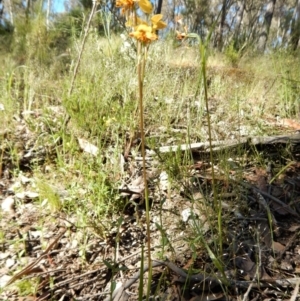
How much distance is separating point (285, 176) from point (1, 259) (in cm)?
125

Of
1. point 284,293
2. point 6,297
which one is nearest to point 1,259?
point 6,297

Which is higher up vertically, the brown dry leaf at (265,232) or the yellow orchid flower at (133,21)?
the yellow orchid flower at (133,21)

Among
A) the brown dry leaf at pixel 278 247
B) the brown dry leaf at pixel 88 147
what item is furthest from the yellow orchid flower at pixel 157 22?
the brown dry leaf at pixel 88 147

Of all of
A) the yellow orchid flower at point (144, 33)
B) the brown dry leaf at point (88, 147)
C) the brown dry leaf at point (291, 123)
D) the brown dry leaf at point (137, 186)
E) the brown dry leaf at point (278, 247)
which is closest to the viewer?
the yellow orchid flower at point (144, 33)

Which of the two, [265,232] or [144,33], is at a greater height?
[144,33]

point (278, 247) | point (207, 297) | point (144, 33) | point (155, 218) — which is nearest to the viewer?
point (144, 33)

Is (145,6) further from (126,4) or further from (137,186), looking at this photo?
(137,186)

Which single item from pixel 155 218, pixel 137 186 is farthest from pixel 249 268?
pixel 137 186

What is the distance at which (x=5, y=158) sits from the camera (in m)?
1.49

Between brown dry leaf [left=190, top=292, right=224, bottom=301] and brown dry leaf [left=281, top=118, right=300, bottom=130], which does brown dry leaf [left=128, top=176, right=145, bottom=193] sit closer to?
brown dry leaf [left=190, top=292, right=224, bottom=301]

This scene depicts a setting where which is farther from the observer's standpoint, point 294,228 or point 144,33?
point 294,228

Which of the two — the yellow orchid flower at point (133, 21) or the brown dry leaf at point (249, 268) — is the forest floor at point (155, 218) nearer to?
the brown dry leaf at point (249, 268)

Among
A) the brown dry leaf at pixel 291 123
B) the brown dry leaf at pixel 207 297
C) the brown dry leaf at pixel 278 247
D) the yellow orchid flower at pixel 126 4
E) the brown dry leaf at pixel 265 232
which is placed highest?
the yellow orchid flower at pixel 126 4

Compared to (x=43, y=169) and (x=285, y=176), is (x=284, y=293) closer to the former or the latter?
(x=285, y=176)
